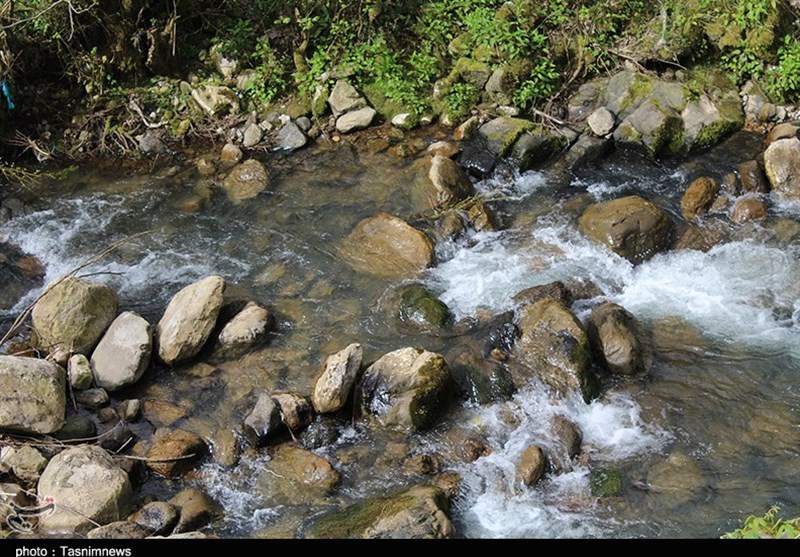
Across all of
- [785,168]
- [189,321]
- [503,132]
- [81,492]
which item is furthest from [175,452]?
[785,168]

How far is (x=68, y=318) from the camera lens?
7.36 m

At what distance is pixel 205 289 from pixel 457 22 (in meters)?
6.02

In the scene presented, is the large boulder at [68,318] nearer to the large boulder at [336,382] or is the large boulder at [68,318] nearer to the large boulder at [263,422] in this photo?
the large boulder at [263,422]

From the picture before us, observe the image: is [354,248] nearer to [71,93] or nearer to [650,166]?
[650,166]

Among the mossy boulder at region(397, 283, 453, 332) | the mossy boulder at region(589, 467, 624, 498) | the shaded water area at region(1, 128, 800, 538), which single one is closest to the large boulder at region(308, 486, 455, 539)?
the shaded water area at region(1, 128, 800, 538)

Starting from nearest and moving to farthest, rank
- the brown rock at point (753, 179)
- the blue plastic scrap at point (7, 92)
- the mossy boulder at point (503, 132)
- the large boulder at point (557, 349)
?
the large boulder at point (557, 349) < the brown rock at point (753, 179) < the mossy boulder at point (503, 132) < the blue plastic scrap at point (7, 92)

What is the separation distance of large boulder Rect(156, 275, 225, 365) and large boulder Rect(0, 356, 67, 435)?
1020 millimetres

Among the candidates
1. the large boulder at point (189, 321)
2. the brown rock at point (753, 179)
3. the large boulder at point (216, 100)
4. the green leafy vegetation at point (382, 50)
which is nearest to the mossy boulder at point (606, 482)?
the large boulder at point (189, 321)

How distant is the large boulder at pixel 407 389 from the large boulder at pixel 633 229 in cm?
269

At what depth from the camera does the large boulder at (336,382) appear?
6848 millimetres

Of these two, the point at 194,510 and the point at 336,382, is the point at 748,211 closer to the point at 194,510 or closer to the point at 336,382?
the point at 336,382

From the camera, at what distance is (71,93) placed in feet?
35.9
